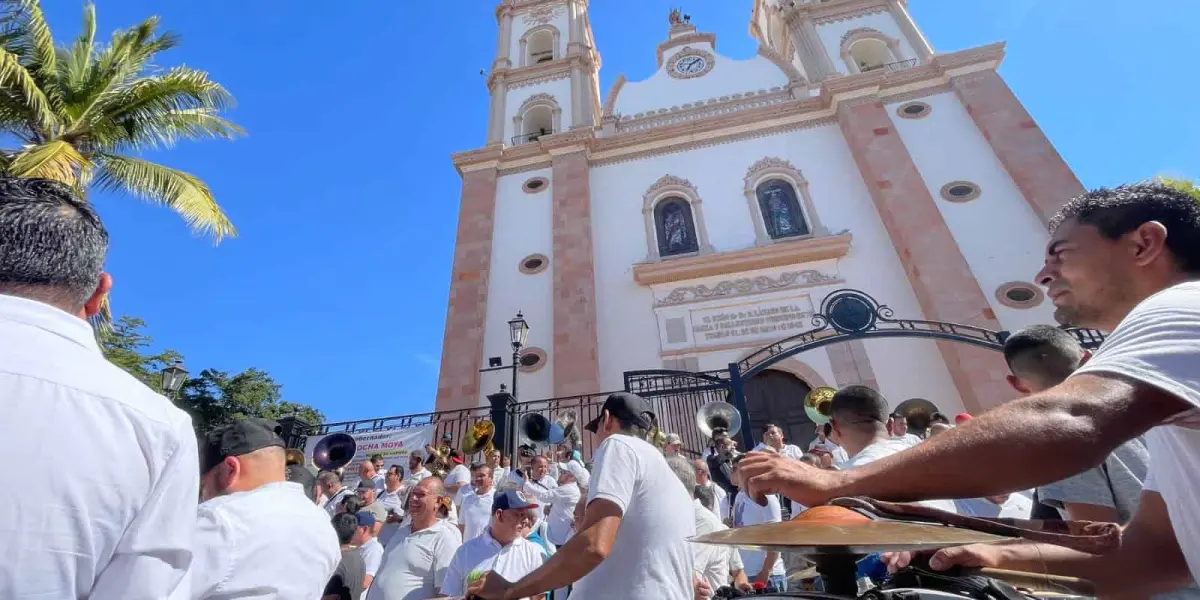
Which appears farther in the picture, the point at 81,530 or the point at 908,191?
the point at 908,191

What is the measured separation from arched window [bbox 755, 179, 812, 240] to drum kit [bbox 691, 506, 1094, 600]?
42.5 ft

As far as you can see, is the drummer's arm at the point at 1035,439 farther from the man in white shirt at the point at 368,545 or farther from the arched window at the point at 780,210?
the arched window at the point at 780,210

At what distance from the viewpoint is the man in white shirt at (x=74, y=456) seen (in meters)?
0.92

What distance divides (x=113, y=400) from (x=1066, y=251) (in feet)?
7.12

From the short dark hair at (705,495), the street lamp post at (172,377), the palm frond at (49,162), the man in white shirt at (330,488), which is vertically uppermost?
the palm frond at (49,162)

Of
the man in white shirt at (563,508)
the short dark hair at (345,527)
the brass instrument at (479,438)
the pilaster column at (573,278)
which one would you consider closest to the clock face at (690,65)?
the pilaster column at (573,278)

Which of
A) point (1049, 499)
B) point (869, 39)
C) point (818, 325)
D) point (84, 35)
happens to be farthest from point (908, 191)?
point (84, 35)

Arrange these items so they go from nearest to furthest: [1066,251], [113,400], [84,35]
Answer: [113,400]
[1066,251]
[84,35]

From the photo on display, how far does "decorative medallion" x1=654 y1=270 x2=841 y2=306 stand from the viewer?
1273cm

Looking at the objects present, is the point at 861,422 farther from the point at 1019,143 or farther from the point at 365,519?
the point at 1019,143

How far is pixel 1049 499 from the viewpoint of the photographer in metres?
2.11

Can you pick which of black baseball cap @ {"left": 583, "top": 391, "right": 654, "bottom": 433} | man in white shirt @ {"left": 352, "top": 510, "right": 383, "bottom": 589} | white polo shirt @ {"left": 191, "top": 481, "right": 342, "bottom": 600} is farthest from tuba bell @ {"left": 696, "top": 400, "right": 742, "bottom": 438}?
white polo shirt @ {"left": 191, "top": 481, "right": 342, "bottom": 600}

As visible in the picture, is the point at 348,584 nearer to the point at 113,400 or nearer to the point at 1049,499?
the point at 113,400

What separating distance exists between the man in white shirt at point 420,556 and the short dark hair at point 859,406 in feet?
8.80
